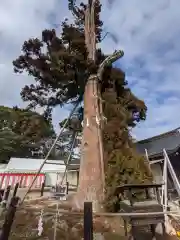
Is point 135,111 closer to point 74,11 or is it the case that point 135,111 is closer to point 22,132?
point 74,11

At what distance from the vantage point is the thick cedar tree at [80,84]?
792cm

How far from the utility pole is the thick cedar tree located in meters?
0.41

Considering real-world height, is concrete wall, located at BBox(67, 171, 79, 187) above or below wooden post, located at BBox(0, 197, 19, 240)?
above

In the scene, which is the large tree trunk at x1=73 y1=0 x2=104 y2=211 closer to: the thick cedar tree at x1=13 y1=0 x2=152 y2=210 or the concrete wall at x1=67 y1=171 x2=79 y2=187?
the thick cedar tree at x1=13 y1=0 x2=152 y2=210

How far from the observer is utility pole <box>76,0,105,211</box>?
812 centimetres

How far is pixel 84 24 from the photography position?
12.8 m

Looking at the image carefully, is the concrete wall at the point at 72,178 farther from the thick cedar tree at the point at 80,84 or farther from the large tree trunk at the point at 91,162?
the large tree trunk at the point at 91,162

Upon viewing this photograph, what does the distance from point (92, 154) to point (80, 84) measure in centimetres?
420

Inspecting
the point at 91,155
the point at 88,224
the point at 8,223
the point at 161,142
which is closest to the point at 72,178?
the point at 161,142

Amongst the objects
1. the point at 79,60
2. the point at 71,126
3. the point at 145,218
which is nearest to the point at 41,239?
the point at 145,218

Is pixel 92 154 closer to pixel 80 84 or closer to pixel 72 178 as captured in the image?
pixel 80 84

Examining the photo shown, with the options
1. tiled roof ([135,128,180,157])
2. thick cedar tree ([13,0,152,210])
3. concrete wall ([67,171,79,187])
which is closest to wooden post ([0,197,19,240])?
thick cedar tree ([13,0,152,210])

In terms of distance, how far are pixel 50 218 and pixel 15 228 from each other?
44.1 inches

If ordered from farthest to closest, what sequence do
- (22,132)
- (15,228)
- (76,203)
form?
(22,132) < (76,203) < (15,228)
